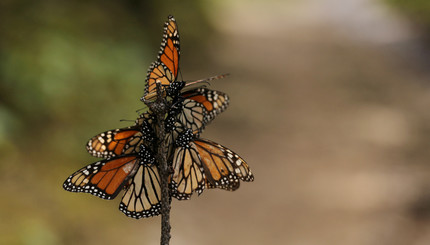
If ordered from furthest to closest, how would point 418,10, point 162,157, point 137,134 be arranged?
point 418,10, point 137,134, point 162,157

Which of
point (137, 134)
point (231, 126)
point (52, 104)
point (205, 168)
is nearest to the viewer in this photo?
point (137, 134)

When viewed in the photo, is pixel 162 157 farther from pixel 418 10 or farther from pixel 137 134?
pixel 418 10

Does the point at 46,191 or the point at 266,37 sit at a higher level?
the point at 266,37

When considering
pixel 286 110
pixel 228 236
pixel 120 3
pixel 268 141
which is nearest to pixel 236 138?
pixel 268 141

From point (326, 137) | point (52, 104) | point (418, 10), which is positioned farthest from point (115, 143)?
point (418, 10)

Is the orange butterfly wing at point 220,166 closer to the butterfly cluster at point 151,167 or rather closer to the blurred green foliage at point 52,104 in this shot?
the butterfly cluster at point 151,167

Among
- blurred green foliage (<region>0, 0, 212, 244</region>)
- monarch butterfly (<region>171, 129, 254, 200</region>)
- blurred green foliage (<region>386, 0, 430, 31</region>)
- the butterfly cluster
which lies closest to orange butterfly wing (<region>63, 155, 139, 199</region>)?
the butterfly cluster

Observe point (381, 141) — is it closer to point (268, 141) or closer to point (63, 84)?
point (268, 141)

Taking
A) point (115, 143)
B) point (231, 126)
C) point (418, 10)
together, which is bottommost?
point (115, 143)

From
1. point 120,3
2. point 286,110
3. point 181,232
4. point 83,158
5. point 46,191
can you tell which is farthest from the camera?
point 286,110
